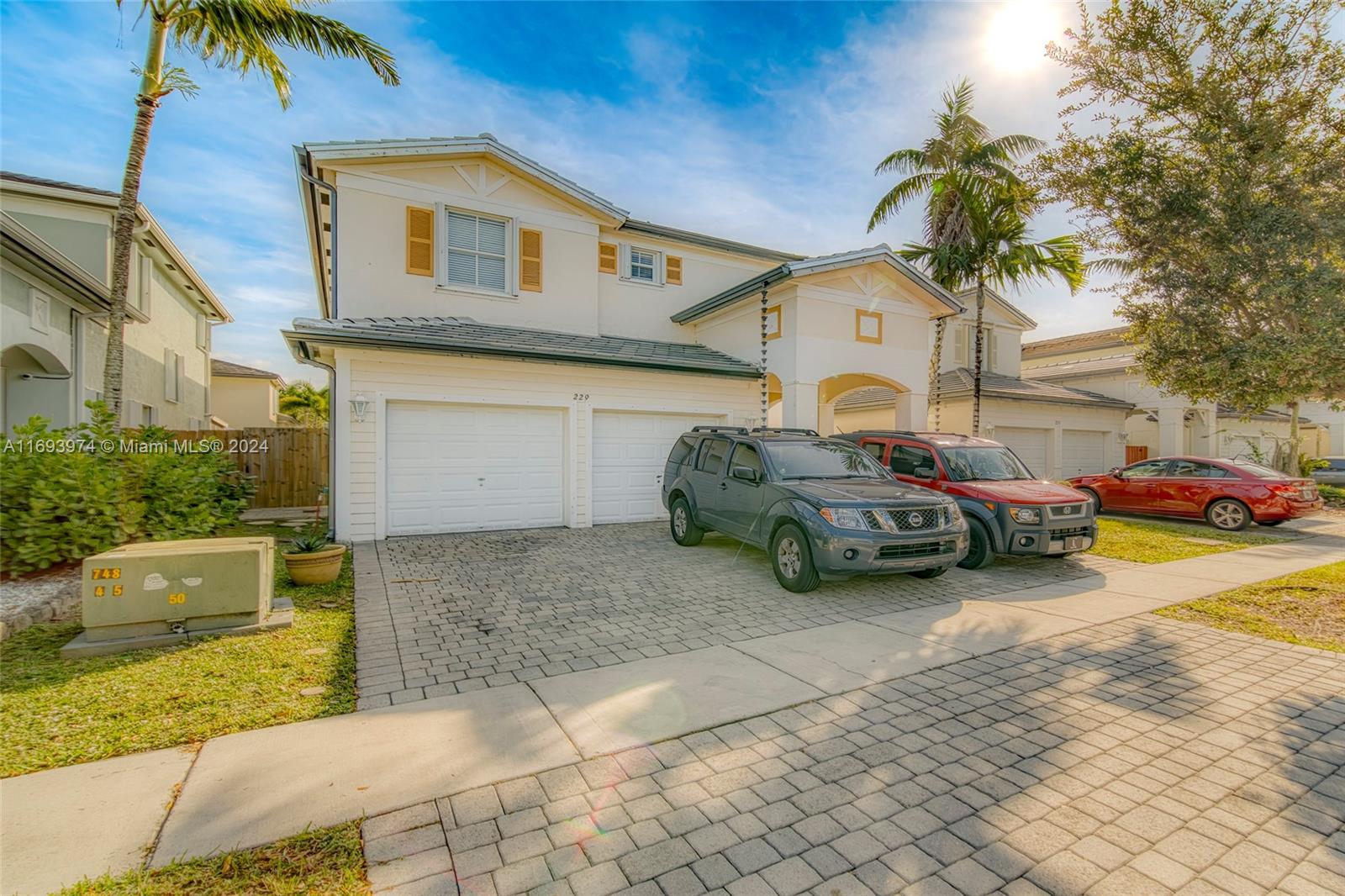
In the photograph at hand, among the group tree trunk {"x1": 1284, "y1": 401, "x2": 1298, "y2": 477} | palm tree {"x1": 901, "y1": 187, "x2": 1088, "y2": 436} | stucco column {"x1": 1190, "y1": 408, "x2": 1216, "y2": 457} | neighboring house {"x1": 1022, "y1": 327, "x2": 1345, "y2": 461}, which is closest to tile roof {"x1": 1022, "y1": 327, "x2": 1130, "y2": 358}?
neighboring house {"x1": 1022, "y1": 327, "x2": 1345, "y2": 461}

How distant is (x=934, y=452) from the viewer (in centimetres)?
902

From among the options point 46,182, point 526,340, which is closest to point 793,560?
point 526,340

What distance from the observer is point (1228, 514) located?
39.3 feet

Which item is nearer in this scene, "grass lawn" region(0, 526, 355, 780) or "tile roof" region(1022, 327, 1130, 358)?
"grass lawn" region(0, 526, 355, 780)

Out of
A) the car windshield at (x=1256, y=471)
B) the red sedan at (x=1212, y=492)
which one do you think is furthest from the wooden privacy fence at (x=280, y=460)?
the car windshield at (x=1256, y=471)

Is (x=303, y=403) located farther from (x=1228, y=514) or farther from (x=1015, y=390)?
(x=1228, y=514)

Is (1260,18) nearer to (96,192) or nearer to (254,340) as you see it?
(96,192)

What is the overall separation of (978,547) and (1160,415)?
18.9 m

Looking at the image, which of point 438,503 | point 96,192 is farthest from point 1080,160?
point 96,192

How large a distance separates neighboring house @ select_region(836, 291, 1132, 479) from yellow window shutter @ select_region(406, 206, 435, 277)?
14841mm

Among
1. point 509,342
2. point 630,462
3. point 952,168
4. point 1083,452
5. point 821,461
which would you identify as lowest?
point 630,462

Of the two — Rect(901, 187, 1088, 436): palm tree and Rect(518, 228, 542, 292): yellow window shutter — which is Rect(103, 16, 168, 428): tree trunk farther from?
Rect(901, 187, 1088, 436): palm tree

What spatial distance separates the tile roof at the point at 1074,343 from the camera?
25.8m

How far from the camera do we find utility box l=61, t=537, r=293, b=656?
468cm
